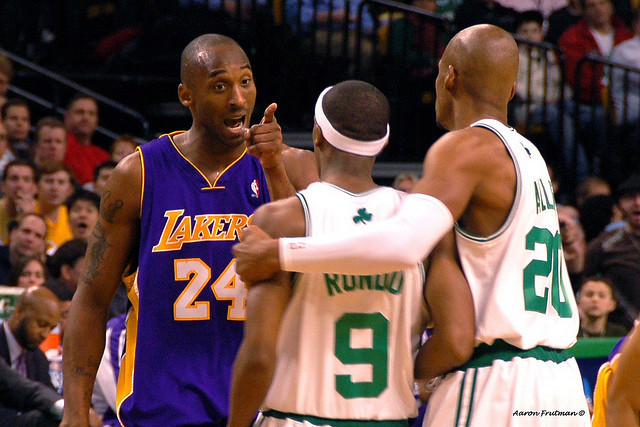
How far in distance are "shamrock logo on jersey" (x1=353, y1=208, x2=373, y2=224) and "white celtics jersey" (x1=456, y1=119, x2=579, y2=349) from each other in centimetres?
37

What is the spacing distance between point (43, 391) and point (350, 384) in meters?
3.39

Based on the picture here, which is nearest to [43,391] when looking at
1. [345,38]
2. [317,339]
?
[317,339]

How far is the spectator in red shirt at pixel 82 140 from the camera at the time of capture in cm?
989

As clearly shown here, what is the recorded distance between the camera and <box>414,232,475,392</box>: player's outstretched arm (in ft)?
10.3

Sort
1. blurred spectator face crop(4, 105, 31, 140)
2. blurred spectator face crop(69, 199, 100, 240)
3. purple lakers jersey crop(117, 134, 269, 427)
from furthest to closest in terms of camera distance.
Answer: blurred spectator face crop(4, 105, 31, 140), blurred spectator face crop(69, 199, 100, 240), purple lakers jersey crop(117, 134, 269, 427)

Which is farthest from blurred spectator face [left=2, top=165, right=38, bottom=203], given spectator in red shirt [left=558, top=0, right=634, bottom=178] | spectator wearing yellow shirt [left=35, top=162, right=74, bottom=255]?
spectator in red shirt [left=558, top=0, right=634, bottom=178]

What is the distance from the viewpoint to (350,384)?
3.07 metres

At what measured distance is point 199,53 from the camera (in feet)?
12.5

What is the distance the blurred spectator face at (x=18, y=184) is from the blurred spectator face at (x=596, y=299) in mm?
4580

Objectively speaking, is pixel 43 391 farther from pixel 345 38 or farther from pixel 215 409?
pixel 345 38

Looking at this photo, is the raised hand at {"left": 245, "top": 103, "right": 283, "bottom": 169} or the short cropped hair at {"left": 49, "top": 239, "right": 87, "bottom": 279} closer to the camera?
the raised hand at {"left": 245, "top": 103, "right": 283, "bottom": 169}

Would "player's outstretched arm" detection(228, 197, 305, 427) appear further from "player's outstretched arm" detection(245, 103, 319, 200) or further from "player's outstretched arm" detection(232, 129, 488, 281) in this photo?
"player's outstretched arm" detection(245, 103, 319, 200)

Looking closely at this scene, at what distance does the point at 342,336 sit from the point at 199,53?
1.31 meters

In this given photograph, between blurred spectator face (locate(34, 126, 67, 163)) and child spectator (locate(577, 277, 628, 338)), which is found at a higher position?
blurred spectator face (locate(34, 126, 67, 163))
